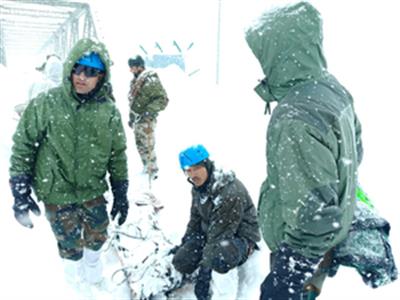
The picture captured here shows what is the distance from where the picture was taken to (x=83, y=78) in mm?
2469

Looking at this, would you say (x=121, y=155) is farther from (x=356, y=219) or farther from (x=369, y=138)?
(x=369, y=138)

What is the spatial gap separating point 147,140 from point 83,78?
2.85m

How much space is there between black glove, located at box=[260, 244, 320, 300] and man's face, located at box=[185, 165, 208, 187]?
150 centimetres

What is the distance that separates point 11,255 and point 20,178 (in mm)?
862

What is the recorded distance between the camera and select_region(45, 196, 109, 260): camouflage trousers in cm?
264

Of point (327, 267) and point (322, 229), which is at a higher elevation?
point (322, 229)

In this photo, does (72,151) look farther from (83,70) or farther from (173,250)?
(173,250)

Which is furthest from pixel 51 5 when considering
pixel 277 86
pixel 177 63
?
pixel 277 86

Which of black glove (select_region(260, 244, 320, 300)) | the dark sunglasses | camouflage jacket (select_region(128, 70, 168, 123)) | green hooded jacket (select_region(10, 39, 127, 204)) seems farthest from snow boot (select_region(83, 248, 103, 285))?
camouflage jacket (select_region(128, 70, 168, 123))

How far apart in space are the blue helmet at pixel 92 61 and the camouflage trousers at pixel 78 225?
98 cm

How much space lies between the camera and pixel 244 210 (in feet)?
10.2

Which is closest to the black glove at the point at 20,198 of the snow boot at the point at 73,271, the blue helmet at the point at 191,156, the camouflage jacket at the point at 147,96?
the snow boot at the point at 73,271

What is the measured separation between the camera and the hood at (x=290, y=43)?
1.48 meters

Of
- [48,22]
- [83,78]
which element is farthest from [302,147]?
[48,22]
